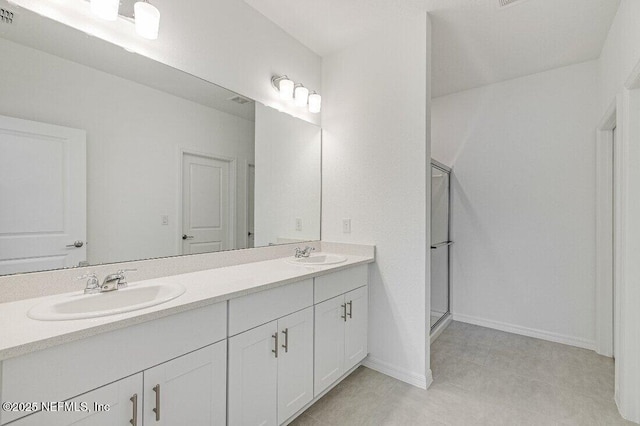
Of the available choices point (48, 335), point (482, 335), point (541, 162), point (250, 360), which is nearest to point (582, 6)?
point (541, 162)

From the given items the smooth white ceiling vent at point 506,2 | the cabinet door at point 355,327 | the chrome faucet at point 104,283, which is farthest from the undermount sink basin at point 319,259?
the smooth white ceiling vent at point 506,2

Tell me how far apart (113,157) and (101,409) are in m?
1.07

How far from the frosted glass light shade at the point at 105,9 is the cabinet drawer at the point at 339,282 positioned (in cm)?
162

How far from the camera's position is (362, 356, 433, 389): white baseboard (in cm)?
208

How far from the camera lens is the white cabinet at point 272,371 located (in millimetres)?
1333

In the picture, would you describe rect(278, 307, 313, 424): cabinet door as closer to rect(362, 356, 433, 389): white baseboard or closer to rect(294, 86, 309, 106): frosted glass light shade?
rect(362, 356, 433, 389): white baseboard

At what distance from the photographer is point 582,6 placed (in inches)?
79.3

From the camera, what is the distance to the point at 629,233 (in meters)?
1.70

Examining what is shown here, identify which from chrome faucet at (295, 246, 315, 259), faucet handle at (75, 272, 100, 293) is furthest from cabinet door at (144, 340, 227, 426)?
chrome faucet at (295, 246, 315, 259)

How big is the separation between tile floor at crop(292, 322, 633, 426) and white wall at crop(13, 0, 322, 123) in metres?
2.09

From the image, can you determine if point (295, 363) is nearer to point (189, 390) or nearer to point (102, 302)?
point (189, 390)

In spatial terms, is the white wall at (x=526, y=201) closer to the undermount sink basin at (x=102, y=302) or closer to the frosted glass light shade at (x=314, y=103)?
the frosted glass light shade at (x=314, y=103)

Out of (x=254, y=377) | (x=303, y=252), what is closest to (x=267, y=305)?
(x=254, y=377)

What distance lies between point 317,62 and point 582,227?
278 centimetres
